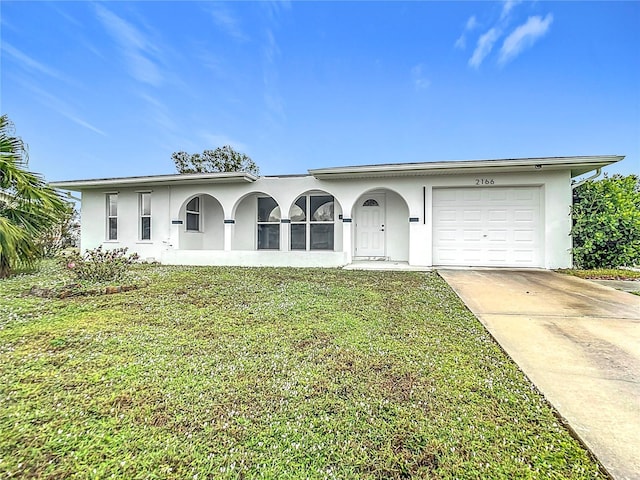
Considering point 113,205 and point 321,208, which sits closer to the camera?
point 321,208

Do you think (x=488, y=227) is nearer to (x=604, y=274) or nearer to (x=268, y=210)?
(x=604, y=274)

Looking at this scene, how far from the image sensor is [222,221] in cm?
1296

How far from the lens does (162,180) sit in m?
11.3

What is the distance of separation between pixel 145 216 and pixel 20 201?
212 inches

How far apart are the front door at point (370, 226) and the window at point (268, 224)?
312cm

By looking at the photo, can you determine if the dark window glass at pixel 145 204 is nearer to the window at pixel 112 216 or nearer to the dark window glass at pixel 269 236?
the window at pixel 112 216

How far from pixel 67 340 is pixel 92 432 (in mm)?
1941

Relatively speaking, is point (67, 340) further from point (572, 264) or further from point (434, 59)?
point (434, 59)

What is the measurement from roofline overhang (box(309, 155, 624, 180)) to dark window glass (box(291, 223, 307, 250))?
7.79 ft

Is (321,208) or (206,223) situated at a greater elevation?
(321,208)

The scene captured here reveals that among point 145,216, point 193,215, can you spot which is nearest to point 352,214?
point 193,215

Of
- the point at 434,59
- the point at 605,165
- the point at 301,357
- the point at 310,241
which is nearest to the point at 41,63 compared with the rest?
the point at 310,241

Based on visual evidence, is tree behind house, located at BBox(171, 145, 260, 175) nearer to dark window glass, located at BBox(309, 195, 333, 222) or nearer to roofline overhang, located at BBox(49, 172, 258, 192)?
roofline overhang, located at BBox(49, 172, 258, 192)

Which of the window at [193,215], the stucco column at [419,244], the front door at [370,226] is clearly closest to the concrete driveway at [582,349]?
the stucco column at [419,244]
